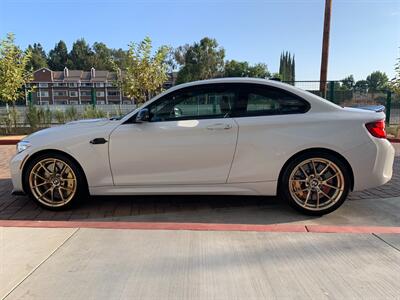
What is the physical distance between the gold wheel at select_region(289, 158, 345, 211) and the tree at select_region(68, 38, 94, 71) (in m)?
139

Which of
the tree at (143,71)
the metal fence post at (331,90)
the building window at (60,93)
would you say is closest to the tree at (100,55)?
the building window at (60,93)

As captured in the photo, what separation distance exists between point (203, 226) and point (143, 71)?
44.4 ft

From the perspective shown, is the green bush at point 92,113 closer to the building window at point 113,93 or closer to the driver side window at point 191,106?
the building window at point 113,93

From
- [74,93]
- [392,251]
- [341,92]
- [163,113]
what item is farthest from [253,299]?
[74,93]

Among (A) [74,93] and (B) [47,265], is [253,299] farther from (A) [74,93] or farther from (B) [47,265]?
(A) [74,93]

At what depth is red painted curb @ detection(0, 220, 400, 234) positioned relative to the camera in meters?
4.10

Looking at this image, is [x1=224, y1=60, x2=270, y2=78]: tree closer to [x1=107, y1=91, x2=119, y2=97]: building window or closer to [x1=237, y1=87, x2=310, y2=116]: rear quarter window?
[x1=107, y1=91, x2=119, y2=97]: building window

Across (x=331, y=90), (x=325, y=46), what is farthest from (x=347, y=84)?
(x=325, y=46)

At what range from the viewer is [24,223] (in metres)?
4.31

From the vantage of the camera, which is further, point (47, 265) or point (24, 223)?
point (24, 223)

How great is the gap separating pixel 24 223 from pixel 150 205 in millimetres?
1588

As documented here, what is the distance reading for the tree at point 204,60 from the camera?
85.3 metres

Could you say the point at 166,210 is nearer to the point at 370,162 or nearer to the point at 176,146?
the point at 176,146

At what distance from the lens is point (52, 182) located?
4.89m
